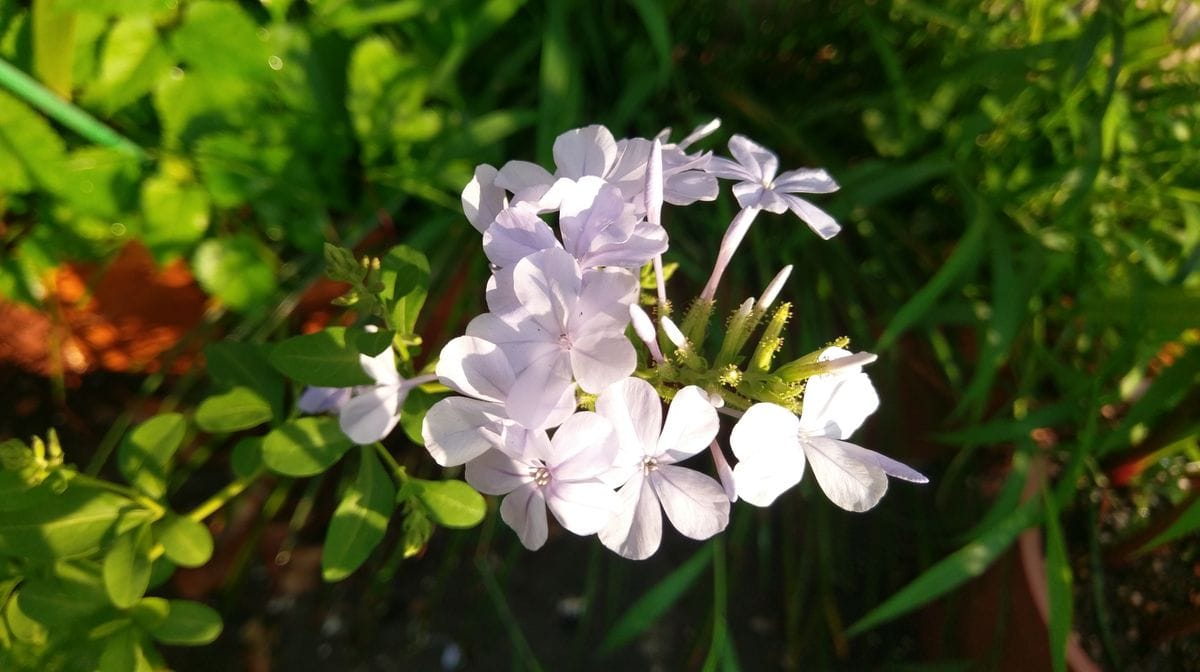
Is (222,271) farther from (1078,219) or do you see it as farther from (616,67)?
(1078,219)

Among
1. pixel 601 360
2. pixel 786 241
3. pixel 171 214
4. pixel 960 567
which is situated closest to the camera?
pixel 601 360

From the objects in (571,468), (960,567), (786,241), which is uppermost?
(571,468)

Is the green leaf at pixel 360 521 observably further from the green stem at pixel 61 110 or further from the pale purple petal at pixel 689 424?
the green stem at pixel 61 110

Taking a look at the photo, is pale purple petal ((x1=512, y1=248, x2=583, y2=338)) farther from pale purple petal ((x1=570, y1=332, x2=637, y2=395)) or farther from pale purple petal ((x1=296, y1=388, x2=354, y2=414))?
pale purple petal ((x1=296, y1=388, x2=354, y2=414))

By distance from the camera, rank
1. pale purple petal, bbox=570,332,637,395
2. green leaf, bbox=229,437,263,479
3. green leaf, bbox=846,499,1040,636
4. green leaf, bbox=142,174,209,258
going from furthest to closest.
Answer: green leaf, bbox=142,174,209,258 → green leaf, bbox=846,499,1040,636 → green leaf, bbox=229,437,263,479 → pale purple petal, bbox=570,332,637,395

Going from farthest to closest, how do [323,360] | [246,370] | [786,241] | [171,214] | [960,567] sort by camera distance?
[786,241]
[171,214]
[960,567]
[246,370]
[323,360]

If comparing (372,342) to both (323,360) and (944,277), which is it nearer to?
(323,360)

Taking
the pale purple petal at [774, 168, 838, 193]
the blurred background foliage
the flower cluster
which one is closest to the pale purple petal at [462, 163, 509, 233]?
the flower cluster

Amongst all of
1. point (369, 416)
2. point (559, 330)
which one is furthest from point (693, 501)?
point (369, 416)
